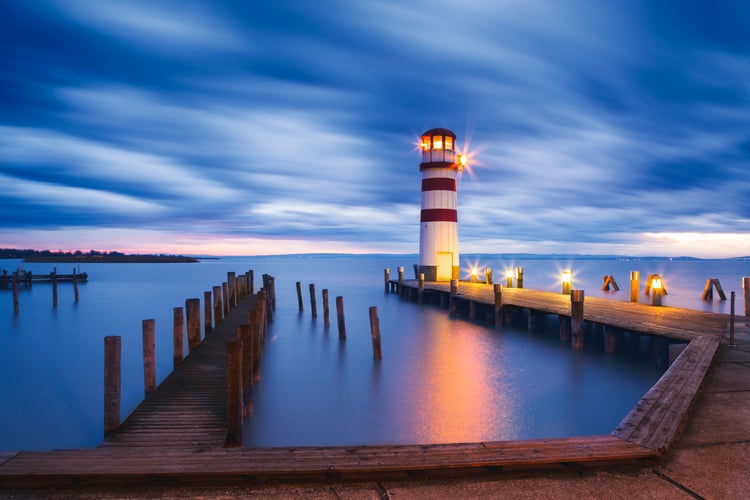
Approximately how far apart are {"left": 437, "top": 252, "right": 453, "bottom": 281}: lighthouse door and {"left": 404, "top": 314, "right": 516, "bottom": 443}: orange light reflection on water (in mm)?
11084

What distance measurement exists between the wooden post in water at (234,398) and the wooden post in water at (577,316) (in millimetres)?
9646

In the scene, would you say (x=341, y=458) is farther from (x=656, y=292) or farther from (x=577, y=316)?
(x=656, y=292)

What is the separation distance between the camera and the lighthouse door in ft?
86.1

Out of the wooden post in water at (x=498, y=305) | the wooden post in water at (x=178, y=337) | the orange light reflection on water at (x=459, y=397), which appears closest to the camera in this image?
the orange light reflection on water at (x=459, y=397)

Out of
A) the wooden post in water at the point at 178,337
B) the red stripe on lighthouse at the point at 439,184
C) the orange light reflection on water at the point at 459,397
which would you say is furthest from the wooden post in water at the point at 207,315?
the red stripe on lighthouse at the point at 439,184

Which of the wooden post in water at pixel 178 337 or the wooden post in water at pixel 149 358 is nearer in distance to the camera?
the wooden post in water at pixel 149 358

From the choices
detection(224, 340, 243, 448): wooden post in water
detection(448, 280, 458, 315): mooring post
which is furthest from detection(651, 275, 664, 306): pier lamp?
detection(224, 340, 243, 448): wooden post in water

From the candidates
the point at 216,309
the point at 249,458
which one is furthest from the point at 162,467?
the point at 216,309

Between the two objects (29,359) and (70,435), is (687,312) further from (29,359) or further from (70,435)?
(29,359)

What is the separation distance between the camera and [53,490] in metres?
3.43

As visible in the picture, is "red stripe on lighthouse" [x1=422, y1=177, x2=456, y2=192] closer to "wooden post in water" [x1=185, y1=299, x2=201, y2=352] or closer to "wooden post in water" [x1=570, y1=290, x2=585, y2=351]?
"wooden post in water" [x1=570, y1=290, x2=585, y2=351]

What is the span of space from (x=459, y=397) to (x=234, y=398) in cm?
568

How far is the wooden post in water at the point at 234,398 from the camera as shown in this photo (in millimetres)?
5660

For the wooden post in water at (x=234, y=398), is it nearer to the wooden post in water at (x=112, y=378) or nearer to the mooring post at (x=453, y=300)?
the wooden post in water at (x=112, y=378)
